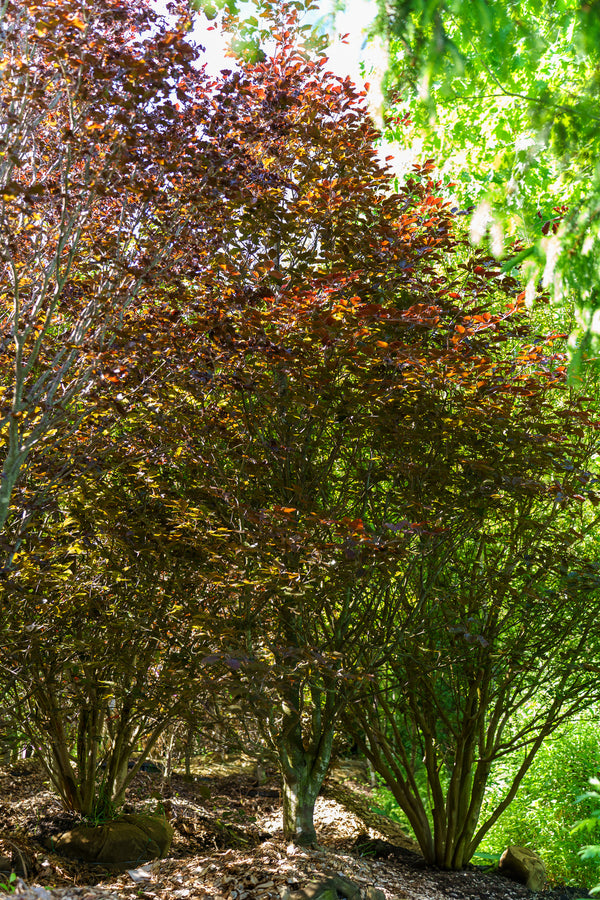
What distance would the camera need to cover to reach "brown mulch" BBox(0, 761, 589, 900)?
3.56 metres

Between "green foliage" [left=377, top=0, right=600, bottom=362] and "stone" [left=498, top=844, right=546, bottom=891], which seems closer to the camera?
"green foliage" [left=377, top=0, right=600, bottom=362]

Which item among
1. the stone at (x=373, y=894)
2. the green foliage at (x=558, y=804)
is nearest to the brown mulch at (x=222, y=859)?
the stone at (x=373, y=894)

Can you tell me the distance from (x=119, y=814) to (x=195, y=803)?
1.46m

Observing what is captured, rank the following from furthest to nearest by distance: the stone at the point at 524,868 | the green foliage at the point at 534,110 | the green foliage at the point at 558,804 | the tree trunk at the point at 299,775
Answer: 1. the green foliage at the point at 558,804
2. the stone at the point at 524,868
3. the tree trunk at the point at 299,775
4. the green foliage at the point at 534,110

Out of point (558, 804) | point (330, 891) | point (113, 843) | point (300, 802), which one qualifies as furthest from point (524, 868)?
point (113, 843)

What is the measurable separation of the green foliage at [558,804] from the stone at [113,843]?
136 inches

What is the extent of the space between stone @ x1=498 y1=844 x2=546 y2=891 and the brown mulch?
0.12 metres

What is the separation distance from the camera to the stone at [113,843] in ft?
15.1

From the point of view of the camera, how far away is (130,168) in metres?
3.16

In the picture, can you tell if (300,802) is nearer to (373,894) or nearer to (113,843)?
(373,894)

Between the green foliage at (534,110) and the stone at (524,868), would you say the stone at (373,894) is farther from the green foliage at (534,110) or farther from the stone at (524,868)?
the green foliage at (534,110)

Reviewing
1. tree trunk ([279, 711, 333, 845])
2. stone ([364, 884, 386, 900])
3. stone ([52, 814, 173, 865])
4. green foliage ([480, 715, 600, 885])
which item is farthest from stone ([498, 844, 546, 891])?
stone ([52, 814, 173, 865])

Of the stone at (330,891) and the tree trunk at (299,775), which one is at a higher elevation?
the tree trunk at (299,775)

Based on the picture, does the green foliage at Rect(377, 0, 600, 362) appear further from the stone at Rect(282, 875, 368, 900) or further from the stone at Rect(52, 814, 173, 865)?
the stone at Rect(52, 814, 173, 865)
